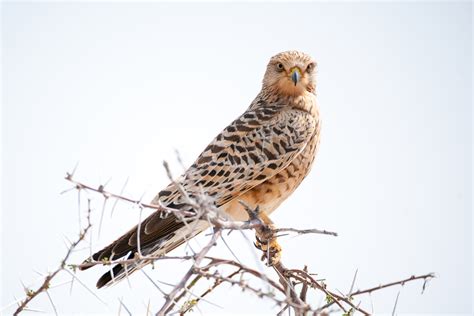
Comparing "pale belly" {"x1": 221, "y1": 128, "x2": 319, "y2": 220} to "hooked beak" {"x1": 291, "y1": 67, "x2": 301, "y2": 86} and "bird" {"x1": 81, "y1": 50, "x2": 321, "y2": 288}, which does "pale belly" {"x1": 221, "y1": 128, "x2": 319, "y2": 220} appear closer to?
"bird" {"x1": 81, "y1": 50, "x2": 321, "y2": 288}

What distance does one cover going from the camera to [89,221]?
2.87 meters

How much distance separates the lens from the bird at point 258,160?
5.21 metres

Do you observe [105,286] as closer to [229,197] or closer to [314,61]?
[229,197]

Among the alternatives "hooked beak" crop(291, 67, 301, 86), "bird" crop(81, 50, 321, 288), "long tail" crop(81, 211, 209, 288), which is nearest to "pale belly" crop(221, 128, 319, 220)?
"bird" crop(81, 50, 321, 288)

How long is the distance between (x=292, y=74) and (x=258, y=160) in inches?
44.0

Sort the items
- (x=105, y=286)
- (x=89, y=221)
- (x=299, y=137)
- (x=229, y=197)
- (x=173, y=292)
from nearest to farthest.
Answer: (x=173, y=292) < (x=89, y=221) < (x=105, y=286) < (x=229, y=197) < (x=299, y=137)

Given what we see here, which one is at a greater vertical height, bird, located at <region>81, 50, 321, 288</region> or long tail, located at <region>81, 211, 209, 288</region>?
bird, located at <region>81, 50, 321, 288</region>

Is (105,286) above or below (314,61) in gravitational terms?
below

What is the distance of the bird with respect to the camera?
205 inches

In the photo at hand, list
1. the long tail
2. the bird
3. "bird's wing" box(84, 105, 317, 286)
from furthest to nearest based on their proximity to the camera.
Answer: "bird's wing" box(84, 105, 317, 286)
the bird
the long tail

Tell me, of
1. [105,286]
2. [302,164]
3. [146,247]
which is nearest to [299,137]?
[302,164]

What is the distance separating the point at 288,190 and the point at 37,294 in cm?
304

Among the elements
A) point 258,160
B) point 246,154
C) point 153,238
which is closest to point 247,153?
point 246,154

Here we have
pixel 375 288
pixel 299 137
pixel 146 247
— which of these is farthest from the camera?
pixel 299 137
